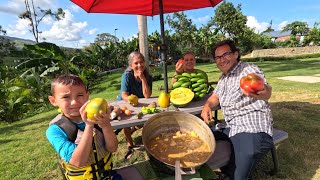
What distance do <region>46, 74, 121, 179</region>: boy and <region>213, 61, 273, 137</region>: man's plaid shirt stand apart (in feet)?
4.90

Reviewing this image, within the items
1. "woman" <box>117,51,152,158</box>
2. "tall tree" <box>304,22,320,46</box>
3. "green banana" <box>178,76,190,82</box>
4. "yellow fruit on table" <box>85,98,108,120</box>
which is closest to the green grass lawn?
"woman" <box>117,51,152,158</box>

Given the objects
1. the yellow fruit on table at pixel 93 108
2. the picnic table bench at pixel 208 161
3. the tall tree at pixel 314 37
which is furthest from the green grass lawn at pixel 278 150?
the tall tree at pixel 314 37

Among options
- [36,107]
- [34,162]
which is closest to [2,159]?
[34,162]

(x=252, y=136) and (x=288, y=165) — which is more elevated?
(x=252, y=136)

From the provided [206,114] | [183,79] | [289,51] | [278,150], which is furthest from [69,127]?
[289,51]

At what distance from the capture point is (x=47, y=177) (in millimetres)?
3566

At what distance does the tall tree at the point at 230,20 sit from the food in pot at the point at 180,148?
1484 inches

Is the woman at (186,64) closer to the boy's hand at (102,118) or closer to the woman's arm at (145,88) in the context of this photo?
the woman's arm at (145,88)

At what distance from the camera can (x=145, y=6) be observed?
4160mm

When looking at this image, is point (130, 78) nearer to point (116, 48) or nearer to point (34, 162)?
point (34, 162)

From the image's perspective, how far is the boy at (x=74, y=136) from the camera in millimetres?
1759

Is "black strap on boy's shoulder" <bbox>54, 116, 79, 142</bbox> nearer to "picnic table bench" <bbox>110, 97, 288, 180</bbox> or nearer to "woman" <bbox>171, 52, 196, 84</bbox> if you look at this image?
"picnic table bench" <bbox>110, 97, 288, 180</bbox>

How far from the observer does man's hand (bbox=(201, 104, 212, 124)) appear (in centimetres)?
291

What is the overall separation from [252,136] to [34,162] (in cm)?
342
